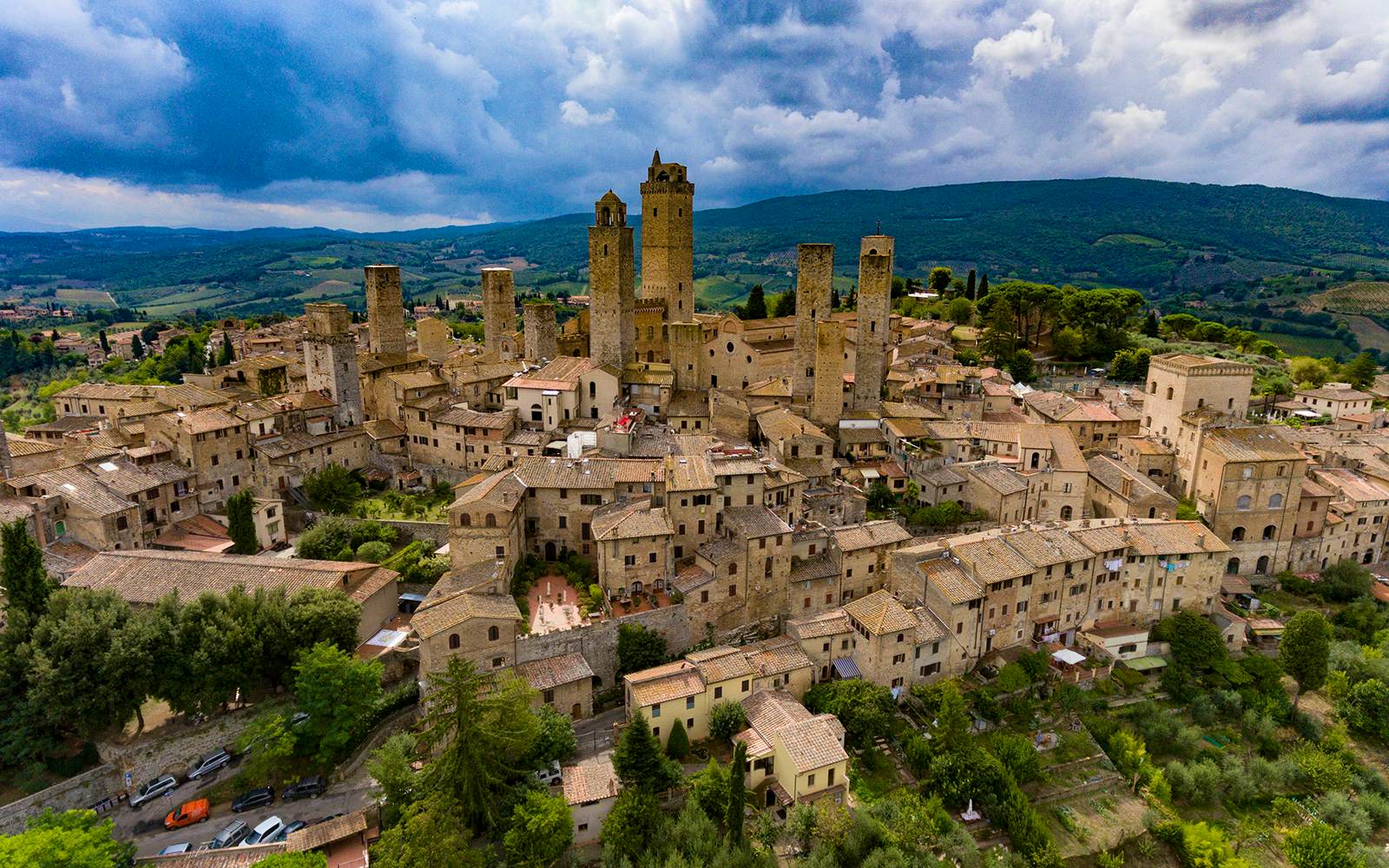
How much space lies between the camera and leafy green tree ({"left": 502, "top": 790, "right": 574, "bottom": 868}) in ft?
72.3

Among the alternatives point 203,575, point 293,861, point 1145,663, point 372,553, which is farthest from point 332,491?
point 1145,663

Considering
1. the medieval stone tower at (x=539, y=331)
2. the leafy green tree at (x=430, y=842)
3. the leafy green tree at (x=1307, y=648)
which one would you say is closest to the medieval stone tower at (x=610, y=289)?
the medieval stone tower at (x=539, y=331)

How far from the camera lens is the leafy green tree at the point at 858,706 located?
1093 inches

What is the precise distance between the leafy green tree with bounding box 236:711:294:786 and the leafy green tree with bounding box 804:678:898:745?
1787 cm

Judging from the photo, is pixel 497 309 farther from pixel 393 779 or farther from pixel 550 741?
pixel 393 779

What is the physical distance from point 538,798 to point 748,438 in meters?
23.9

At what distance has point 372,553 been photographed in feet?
111

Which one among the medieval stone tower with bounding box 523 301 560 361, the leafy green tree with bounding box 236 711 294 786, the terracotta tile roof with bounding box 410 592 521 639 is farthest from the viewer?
the medieval stone tower with bounding box 523 301 560 361

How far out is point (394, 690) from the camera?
28.3 m

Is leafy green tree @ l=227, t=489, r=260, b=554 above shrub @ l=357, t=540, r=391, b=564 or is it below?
above

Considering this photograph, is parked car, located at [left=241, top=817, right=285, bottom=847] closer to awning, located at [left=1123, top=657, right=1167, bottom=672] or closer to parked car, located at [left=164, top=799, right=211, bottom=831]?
parked car, located at [left=164, top=799, right=211, bottom=831]

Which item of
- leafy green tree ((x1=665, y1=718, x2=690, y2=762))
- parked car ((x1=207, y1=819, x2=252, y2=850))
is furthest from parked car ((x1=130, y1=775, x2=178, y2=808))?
leafy green tree ((x1=665, y1=718, x2=690, y2=762))

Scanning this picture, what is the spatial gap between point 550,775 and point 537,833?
2.95 m

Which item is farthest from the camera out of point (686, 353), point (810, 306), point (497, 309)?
point (497, 309)
